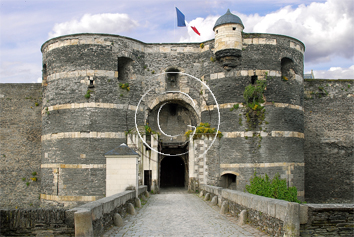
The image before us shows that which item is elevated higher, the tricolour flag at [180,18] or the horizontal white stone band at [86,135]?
the tricolour flag at [180,18]

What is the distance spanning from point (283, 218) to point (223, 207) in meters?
4.30

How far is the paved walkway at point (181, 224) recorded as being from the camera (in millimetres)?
8328

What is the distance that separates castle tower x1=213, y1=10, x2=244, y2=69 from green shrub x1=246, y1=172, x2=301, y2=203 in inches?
263

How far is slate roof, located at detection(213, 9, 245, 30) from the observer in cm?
2075

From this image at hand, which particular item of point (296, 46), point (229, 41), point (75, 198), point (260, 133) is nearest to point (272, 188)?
point (260, 133)

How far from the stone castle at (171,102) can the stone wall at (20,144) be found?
50.3 inches

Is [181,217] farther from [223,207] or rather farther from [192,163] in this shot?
[192,163]

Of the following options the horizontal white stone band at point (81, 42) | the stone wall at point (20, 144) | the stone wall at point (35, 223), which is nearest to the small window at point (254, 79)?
the horizontal white stone band at point (81, 42)

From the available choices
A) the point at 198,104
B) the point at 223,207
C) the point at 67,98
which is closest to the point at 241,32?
the point at 198,104

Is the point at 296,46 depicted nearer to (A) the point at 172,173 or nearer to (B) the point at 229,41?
(B) the point at 229,41

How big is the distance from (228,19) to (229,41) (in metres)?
1.37

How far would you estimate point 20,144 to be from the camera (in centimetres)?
2381

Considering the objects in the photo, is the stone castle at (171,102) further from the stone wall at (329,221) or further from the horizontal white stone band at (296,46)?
the stone wall at (329,221)

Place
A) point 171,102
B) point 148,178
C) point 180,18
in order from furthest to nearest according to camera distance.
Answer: point 171,102 → point 180,18 → point 148,178
